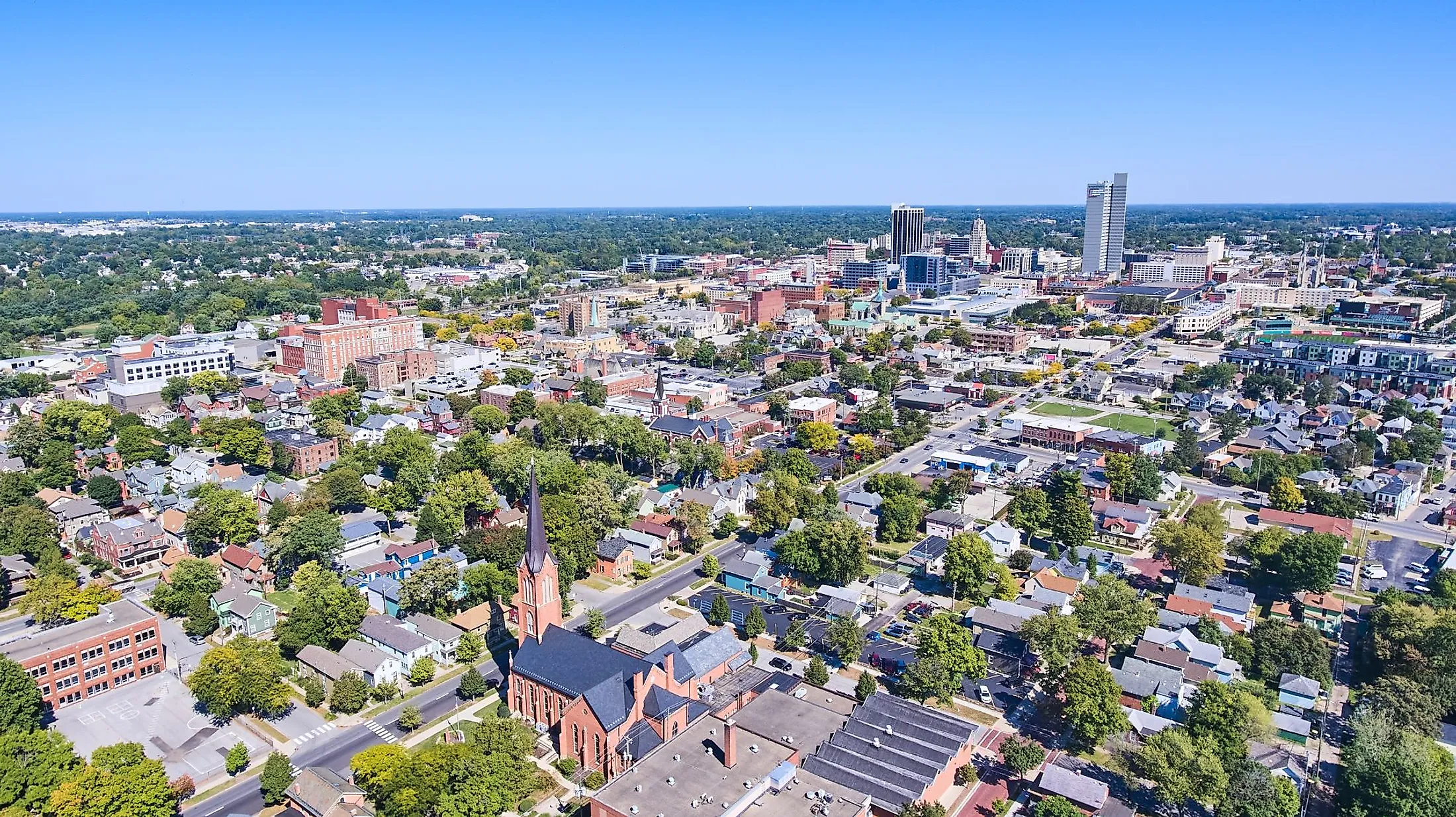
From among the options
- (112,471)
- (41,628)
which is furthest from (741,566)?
(112,471)

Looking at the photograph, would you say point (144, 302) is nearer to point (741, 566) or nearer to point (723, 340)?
point (723, 340)

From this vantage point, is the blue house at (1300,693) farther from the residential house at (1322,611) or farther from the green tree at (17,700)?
the green tree at (17,700)

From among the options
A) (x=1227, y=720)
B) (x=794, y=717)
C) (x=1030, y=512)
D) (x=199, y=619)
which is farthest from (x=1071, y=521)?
(x=199, y=619)

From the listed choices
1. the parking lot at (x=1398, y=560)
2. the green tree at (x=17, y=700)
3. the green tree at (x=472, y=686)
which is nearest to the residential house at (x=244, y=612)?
the green tree at (x=17, y=700)

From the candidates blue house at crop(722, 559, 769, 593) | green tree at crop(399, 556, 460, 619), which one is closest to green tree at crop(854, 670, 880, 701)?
blue house at crop(722, 559, 769, 593)

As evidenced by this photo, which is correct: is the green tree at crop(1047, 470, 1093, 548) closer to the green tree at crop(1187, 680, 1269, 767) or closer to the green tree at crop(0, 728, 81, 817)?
the green tree at crop(1187, 680, 1269, 767)

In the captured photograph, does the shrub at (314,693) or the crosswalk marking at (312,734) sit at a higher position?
the shrub at (314,693)
